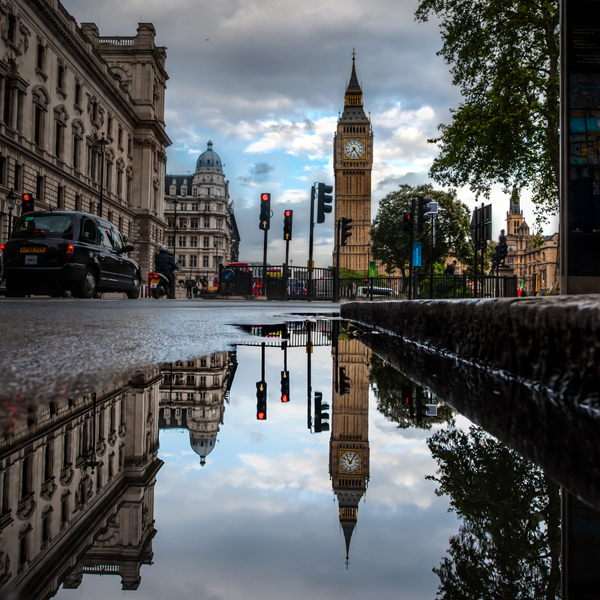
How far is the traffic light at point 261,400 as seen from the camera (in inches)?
62.8

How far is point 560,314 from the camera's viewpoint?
1628mm

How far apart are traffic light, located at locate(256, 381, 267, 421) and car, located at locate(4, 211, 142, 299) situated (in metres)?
10.1

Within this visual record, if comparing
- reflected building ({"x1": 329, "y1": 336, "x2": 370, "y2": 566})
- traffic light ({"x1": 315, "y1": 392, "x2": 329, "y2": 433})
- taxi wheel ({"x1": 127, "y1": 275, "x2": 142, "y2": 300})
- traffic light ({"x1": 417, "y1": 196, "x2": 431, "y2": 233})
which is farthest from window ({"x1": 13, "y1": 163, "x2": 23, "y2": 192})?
traffic light ({"x1": 315, "y1": 392, "x2": 329, "y2": 433})

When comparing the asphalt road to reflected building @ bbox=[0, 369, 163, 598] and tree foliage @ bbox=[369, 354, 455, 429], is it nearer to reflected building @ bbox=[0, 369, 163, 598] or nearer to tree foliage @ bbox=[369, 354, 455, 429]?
reflected building @ bbox=[0, 369, 163, 598]

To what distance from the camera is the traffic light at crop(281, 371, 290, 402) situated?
6.19 ft

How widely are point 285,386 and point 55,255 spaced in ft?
33.8

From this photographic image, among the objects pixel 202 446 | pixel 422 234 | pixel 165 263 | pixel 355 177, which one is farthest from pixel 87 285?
pixel 355 177

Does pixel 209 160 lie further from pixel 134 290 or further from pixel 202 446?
pixel 202 446

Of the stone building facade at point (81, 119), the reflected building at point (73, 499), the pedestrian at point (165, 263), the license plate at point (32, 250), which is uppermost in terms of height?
the stone building facade at point (81, 119)

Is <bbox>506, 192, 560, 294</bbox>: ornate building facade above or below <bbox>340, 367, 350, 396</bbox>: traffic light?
above

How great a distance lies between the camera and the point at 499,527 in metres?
0.80

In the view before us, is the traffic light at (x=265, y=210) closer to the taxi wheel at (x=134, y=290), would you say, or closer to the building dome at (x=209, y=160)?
the taxi wheel at (x=134, y=290)

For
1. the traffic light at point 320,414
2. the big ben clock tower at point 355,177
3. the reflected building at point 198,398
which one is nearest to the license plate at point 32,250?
the reflected building at point 198,398

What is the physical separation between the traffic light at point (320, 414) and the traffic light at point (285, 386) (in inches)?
4.0
